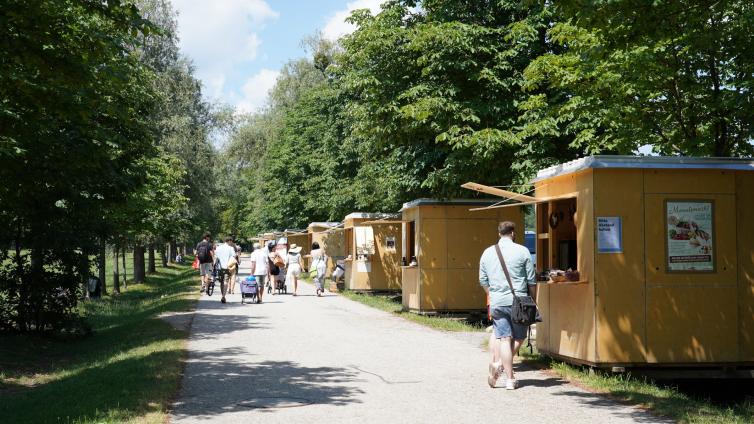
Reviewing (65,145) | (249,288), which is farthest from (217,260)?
(65,145)

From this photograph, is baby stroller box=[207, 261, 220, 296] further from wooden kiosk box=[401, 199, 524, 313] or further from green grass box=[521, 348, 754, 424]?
green grass box=[521, 348, 754, 424]

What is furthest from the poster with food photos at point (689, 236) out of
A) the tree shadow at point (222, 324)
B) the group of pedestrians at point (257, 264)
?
the group of pedestrians at point (257, 264)

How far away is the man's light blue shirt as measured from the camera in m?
9.48

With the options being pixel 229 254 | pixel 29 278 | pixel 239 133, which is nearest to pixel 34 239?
pixel 29 278

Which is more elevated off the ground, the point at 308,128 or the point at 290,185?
the point at 308,128

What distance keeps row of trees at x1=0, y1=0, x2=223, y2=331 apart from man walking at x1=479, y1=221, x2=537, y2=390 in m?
4.89

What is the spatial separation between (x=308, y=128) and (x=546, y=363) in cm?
3877

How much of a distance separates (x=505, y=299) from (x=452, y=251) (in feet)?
33.4

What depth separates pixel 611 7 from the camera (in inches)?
351

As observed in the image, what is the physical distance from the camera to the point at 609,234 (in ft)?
34.0

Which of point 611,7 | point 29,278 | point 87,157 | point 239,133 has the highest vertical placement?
point 239,133

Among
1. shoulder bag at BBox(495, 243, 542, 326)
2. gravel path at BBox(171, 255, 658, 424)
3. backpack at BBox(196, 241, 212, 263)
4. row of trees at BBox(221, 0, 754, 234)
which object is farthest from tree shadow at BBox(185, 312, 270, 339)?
shoulder bag at BBox(495, 243, 542, 326)

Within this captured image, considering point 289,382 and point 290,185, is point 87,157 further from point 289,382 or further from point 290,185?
point 290,185

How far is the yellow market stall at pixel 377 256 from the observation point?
29875mm
